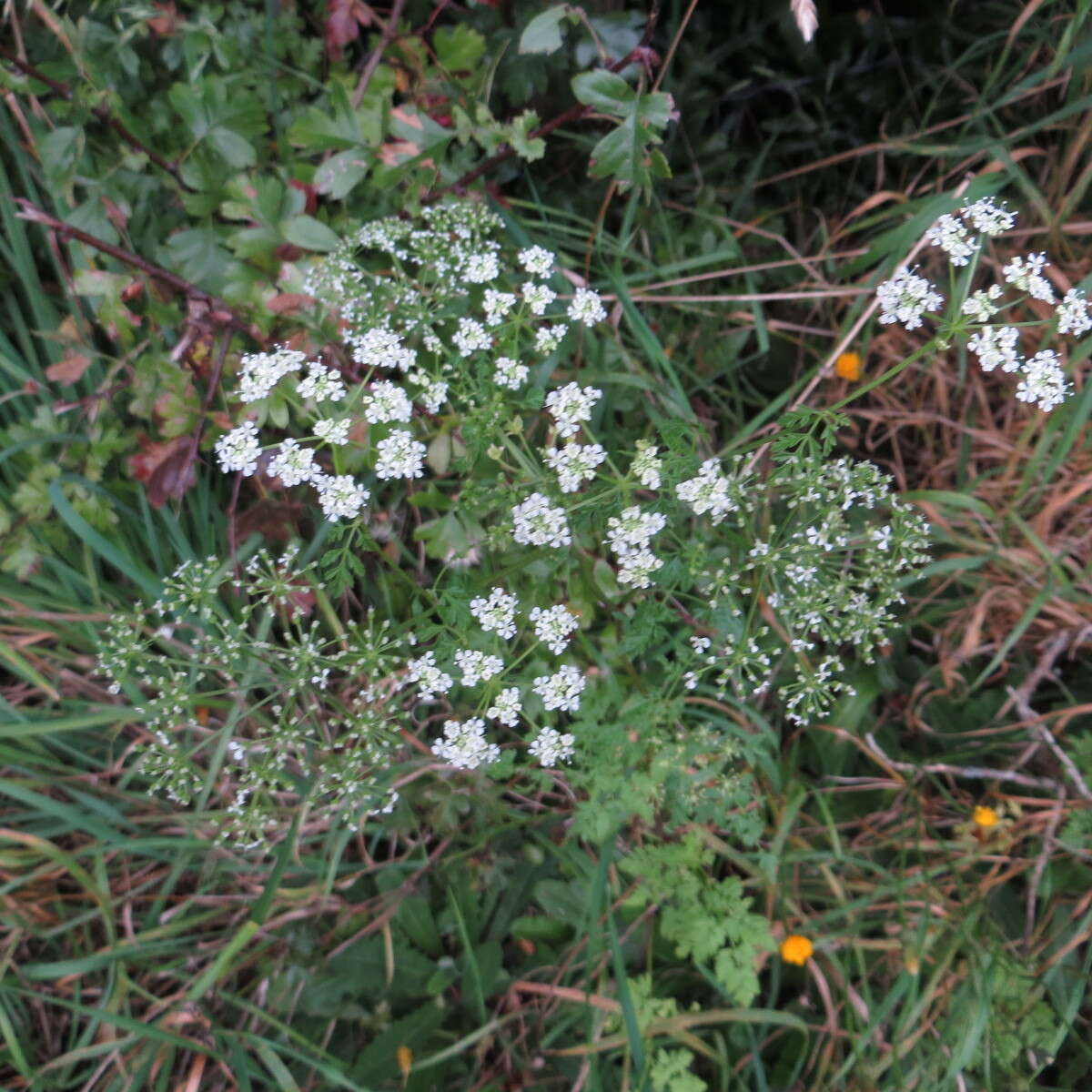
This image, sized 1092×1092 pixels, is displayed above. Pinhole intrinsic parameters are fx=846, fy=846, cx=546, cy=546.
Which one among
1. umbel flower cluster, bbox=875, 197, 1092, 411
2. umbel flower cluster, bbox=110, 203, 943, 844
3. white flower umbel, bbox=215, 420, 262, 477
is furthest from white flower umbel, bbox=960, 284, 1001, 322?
white flower umbel, bbox=215, 420, 262, 477

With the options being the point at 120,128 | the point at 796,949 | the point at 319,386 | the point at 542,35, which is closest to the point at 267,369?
the point at 319,386

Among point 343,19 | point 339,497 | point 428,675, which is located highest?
point 343,19

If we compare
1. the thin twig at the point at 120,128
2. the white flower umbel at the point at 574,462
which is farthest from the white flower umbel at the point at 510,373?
the thin twig at the point at 120,128

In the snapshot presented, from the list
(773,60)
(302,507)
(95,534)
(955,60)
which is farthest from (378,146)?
(955,60)

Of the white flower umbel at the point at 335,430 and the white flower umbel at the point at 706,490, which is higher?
the white flower umbel at the point at 335,430

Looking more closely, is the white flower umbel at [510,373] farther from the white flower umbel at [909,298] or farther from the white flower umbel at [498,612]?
the white flower umbel at [909,298]

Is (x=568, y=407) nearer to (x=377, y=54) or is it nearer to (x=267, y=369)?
(x=267, y=369)

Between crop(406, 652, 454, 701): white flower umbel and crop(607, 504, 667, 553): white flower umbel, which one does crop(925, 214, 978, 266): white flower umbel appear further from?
crop(406, 652, 454, 701): white flower umbel
